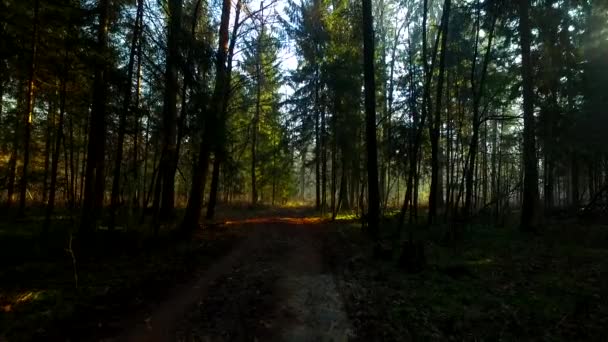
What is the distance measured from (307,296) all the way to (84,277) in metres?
4.43

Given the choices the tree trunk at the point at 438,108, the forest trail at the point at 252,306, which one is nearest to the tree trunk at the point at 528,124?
the tree trunk at the point at 438,108

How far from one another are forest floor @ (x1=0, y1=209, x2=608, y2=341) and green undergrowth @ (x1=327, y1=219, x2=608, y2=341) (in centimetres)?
3

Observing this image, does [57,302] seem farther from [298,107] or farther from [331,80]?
[298,107]

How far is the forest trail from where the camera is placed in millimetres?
5910

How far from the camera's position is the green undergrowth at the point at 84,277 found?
19.6 ft

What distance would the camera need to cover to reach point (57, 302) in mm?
6762

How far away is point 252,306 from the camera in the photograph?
702cm

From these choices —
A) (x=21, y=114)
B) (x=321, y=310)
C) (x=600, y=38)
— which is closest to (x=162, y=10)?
(x=21, y=114)

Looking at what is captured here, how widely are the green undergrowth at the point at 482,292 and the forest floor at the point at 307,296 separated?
0.03 meters

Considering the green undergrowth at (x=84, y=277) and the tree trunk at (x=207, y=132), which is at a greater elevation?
the tree trunk at (x=207, y=132)

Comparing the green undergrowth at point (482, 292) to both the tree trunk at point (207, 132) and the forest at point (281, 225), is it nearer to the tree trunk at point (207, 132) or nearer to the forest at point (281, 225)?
the forest at point (281, 225)

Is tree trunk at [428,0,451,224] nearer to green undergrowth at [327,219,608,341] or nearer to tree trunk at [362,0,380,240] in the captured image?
tree trunk at [362,0,380,240]

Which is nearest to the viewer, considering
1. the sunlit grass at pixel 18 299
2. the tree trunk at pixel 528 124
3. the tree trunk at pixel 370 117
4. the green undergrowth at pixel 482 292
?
the green undergrowth at pixel 482 292

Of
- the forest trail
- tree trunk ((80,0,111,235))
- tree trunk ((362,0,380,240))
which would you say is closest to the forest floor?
the forest trail
